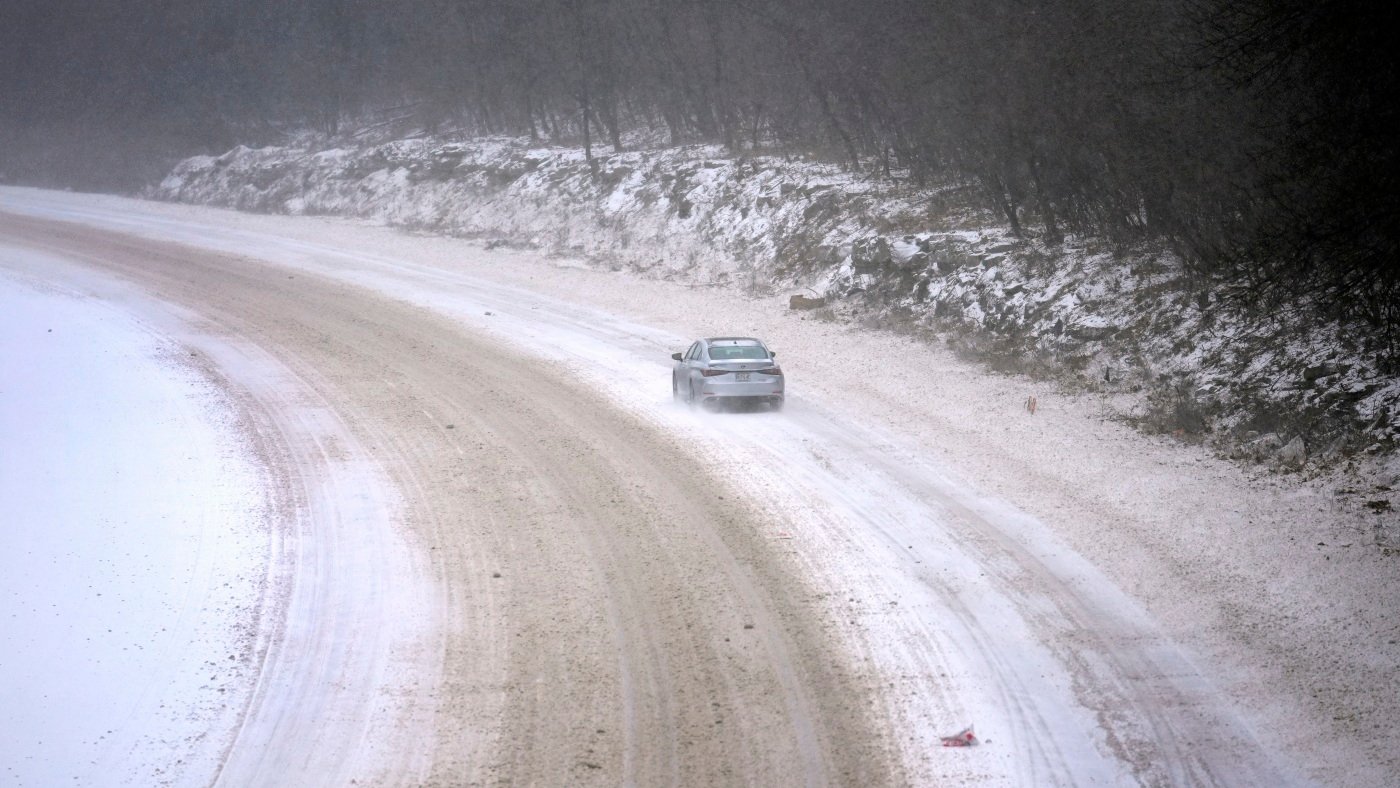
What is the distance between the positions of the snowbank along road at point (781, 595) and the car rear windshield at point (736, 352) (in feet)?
3.98

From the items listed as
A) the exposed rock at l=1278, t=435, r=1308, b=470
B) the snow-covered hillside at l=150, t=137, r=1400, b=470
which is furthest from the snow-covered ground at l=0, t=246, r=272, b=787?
the snow-covered hillside at l=150, t=137, r=1400, b=470

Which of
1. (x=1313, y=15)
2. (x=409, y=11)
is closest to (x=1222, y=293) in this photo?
(x=1313, y=15)

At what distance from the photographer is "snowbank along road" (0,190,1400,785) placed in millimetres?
8156

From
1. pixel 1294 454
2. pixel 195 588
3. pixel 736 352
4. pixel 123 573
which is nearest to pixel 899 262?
pixel 736 352

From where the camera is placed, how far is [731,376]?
58.4 feet

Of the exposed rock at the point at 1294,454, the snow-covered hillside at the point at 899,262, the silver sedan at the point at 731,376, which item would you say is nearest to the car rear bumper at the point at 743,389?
the silver sedan at the point at 731,376

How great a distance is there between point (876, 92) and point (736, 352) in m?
15.3

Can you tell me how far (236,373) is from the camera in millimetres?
20797

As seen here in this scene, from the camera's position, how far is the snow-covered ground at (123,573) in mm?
8578

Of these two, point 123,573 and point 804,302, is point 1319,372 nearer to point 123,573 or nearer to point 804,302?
point 804,302

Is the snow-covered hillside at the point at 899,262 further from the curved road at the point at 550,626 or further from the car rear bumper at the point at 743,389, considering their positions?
the curved road at the point at 550,626

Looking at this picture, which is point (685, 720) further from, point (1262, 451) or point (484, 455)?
point (1262, 451)

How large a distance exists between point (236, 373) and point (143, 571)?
32.1ft

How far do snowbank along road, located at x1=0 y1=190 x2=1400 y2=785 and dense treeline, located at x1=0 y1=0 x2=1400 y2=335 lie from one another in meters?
3.49
